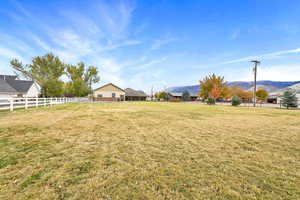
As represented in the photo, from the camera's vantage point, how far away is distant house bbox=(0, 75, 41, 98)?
20097 millimetres

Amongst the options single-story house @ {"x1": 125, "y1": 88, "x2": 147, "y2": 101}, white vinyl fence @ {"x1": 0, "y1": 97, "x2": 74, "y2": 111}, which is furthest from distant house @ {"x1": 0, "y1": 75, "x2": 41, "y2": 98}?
single-story house @ {"x1": 125, "y1": 88, "x2": 147, "y2": 101}

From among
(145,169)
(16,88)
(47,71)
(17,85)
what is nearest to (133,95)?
(47,71)

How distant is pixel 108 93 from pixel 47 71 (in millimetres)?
16957

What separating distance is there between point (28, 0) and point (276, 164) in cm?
1982

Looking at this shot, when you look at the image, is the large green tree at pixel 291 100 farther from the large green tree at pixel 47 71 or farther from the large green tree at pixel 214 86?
the large green tree at pixel 47 71

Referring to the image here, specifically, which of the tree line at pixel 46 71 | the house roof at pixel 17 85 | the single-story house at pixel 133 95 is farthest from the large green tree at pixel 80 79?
the single-story house at pixel 133 95

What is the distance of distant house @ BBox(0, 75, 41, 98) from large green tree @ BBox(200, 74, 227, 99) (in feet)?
146

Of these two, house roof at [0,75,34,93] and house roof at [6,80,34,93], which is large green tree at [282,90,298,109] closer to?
house roof at [0,75,34,93]

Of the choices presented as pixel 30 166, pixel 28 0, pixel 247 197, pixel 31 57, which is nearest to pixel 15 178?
pixel 30 166

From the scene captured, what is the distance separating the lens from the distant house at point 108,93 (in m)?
41.2

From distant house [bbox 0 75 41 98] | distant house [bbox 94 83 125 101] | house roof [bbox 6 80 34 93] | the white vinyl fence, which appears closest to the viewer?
the white vinyl fence

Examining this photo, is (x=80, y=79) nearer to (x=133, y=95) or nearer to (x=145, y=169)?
(x=133, y=95)

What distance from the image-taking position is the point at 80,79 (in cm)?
3819

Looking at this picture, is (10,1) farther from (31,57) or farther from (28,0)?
(31,57)
